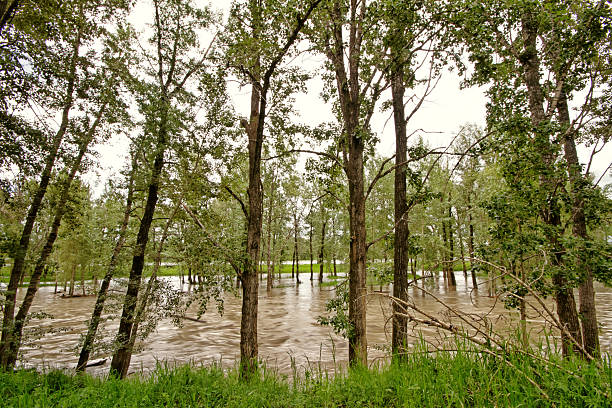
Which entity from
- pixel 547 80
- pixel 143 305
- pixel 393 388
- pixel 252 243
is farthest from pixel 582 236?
pixel 143 305

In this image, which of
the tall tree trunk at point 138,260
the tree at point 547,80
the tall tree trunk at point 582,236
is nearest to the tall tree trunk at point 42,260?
the tall tree trunk at point 138,260

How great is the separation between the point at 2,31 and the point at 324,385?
906cm

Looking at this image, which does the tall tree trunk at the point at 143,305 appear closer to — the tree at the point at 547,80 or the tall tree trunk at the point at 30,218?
the tall tree trunk at the point at 30,218

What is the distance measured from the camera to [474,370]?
2742 millimetres

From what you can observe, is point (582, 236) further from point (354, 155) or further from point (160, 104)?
point (160, 104)

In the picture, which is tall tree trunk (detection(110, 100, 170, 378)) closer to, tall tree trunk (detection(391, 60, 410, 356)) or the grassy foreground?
the grassy foreground

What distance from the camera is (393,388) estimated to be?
3.06 meters

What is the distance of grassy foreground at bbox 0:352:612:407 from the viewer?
225 centimetres

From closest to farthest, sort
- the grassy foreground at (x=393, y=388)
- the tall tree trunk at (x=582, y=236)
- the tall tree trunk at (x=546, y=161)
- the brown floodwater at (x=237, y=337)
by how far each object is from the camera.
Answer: the grassy foreground at (x=393, y=388) < the tall tree trunk at (x=546, y=161) < the tall tree trunk at (x=582, y=236) < the brown floodwater at (x=237, y=337)

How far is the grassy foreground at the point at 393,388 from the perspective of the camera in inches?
88.5

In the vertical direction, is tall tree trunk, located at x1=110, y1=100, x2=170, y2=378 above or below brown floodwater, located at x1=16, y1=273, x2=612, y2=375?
above

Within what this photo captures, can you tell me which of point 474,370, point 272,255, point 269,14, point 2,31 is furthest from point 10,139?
point 272,255

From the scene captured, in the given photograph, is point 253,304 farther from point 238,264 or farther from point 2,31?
point 2,31

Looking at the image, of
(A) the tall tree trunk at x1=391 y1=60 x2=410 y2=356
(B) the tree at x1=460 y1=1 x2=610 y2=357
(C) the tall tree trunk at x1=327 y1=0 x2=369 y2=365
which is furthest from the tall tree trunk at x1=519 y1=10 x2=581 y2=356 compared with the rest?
(C) the tall tree trunk at x1=327 y1=0 x2=369 y2=365
